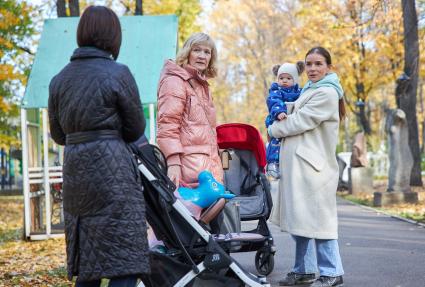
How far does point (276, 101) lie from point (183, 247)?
1998 mm

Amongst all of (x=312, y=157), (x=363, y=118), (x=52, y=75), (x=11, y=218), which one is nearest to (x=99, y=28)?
(x=312, y=157)

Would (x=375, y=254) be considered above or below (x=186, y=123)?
below

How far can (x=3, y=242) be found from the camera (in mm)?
13594

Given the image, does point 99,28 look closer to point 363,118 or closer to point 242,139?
point 242,139

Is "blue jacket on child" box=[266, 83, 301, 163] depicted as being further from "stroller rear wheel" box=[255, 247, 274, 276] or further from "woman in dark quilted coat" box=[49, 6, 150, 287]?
"woman in dark quilted coat" box=[49, 6, 150, 287]

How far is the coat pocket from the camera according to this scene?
6520 mm

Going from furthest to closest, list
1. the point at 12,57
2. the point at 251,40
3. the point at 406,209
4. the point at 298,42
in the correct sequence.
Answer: the point at 251,40
the point at 298,42
the point at 12,57
the point at 406,209

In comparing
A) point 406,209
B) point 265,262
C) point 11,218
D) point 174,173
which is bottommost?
point 11,218

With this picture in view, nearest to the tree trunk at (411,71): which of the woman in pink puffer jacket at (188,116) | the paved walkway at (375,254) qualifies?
the paved walkway at (375,254)

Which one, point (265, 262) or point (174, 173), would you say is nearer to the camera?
point (174, 173)

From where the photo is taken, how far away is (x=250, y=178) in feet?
24.8

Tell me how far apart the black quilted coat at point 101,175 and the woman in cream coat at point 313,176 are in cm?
238

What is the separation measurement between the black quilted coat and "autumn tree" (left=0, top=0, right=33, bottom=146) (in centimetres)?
1123

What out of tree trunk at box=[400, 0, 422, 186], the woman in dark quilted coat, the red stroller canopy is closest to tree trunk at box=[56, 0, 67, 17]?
tree trunk at box=[400, 0, 422, 186]
